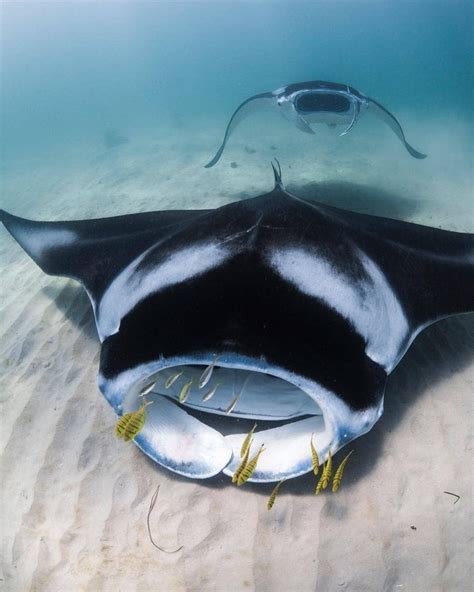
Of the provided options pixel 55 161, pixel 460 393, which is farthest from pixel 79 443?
pixel 55 161

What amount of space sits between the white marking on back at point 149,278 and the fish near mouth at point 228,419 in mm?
468

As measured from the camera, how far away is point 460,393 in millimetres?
3020

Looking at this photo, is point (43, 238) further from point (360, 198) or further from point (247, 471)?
point (360, 198)

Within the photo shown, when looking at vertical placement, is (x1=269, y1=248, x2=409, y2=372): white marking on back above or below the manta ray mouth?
above

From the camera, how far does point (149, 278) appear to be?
95.6 inches

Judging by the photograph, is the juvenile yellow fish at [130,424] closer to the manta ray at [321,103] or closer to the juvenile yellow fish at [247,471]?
the juvenile yellow fish at [247,471]

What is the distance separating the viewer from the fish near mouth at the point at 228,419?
6.75 ft

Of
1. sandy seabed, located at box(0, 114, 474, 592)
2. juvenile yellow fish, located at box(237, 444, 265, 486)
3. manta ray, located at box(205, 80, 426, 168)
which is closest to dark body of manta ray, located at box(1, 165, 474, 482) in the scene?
juvenile yellow fish, located at box(237, 444, 265, 486)

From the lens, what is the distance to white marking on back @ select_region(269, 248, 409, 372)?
2.12 meters

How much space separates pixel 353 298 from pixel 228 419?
1251 millimetres

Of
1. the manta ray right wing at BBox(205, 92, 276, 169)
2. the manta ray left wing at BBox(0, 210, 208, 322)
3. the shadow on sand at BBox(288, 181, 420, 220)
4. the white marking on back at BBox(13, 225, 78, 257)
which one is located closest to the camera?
the manta ray left wing at BBox(0, 210, 208, 322)

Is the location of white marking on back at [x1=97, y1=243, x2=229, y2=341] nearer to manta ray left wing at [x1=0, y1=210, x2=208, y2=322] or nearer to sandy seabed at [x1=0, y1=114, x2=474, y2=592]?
manta ray left wing at [x1=0, y1=210, x2=208, y2=322]

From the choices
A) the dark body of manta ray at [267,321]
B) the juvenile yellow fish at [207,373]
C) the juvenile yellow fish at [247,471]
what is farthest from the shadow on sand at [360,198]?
the juvenile yellow fish at [247,471]

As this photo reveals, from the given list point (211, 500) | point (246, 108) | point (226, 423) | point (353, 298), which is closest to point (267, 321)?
point (353, 298)
